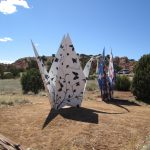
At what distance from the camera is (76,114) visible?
14516mm

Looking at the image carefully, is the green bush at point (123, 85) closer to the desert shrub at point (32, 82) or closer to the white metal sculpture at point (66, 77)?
the desert shrub at point (32, 82)

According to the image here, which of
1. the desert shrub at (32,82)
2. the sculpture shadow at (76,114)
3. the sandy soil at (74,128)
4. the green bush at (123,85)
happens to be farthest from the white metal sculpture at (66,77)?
the desert shrub at (32,82)

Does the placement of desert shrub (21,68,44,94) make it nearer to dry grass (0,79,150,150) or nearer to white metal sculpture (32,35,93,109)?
white metal sculpture (32,35,93,109)

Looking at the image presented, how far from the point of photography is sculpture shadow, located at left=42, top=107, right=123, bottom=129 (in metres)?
13.5

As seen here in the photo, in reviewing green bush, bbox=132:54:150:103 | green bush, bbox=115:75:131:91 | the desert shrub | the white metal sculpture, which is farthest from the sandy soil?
the desert shrub

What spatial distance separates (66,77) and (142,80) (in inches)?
304

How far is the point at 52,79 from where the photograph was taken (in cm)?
1579

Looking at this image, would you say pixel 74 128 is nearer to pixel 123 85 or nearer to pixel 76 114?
pixel 76 114

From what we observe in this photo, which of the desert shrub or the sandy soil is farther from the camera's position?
the desert shrub

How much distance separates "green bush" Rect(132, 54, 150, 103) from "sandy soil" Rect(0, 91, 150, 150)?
6257 mm

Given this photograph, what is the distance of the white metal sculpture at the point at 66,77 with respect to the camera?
1567 centimetres

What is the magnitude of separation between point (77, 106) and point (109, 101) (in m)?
5.15

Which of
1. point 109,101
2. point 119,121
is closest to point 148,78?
point 109,101

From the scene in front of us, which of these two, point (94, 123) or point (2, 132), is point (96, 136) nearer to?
point (94, 123)
